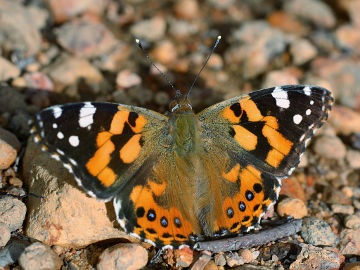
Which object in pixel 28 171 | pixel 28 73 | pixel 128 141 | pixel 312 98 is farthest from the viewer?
pixel 28 73

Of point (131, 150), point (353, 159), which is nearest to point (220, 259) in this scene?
point (131, 150)

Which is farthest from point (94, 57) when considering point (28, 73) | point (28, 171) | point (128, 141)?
point (128, 141)

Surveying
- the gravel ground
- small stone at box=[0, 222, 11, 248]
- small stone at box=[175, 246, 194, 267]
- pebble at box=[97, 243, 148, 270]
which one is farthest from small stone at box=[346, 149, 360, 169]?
small stone at box=[0, 222, 11, 248]

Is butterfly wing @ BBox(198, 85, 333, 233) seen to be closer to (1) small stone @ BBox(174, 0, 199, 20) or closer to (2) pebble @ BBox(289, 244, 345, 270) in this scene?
(2) pebble @ BBox(289, 244, 345, 270)

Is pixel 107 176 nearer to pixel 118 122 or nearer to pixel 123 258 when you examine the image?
pixel 118 122

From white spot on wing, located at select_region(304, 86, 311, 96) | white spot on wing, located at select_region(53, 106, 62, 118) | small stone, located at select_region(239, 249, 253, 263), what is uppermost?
white spot on wing, located at select_region(53, 106, 62, 118)

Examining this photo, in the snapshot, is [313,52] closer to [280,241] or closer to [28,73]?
[280,241]

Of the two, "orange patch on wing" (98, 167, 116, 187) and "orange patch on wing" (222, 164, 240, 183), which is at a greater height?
"orange patch on wing" (98, 167, 116, 187)
